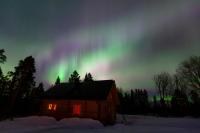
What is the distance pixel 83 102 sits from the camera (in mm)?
31562

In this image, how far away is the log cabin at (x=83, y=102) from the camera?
3096cm

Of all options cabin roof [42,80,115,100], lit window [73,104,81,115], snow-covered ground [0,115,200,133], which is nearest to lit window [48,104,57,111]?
cabin roof [42,80,115,100]

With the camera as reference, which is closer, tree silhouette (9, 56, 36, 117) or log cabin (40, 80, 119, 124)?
log cabin (40, 80, 119, 124)

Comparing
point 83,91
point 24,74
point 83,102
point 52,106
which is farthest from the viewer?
point 24,74

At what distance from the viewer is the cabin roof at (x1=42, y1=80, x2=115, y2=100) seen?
31.2 m

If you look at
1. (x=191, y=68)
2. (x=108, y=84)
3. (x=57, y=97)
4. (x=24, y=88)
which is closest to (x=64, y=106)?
(x=57, y=97)

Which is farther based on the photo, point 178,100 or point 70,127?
point 178,100

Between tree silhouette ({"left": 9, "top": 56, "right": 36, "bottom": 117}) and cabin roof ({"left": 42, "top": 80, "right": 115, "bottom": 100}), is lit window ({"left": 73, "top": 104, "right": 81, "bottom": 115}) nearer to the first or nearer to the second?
cabin roof ({"left": 42, "top": 80, "right": 115, "bottom": 100})

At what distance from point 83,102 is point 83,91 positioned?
2.39 metres

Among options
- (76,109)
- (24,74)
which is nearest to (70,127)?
(76,109)

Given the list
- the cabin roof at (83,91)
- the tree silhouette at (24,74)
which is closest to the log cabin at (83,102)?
the cabin roof at (83,91)

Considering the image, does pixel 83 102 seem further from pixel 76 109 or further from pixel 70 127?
pixel 70 127

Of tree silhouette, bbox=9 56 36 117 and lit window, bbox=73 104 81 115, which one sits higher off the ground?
tree silhouette, bbox=9 56 36 117

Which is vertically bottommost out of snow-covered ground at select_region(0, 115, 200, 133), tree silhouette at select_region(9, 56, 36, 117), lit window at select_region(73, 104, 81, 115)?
snow-covered ground at select_region(0, 115, 200, 133)
